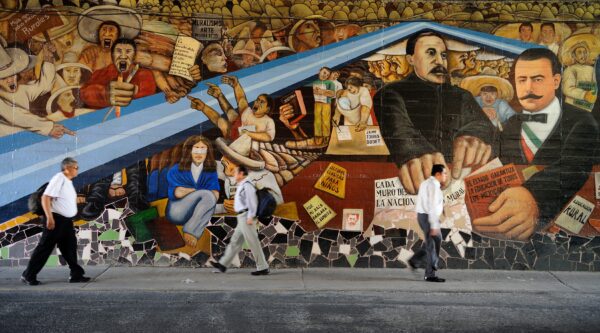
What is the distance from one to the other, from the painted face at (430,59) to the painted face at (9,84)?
6257 millimetres

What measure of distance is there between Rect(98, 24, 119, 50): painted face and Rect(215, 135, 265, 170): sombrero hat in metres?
2.28

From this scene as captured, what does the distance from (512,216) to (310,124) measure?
3.58m

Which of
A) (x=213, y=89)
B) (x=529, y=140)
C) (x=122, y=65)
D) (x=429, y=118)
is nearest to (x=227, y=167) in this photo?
(x=213, y=89)

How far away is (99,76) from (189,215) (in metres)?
2.62

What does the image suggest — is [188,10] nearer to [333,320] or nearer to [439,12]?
[439,12]

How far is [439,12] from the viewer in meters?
9.33

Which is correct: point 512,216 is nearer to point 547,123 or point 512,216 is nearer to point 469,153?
point 469,153

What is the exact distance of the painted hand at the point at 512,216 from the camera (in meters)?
9.29

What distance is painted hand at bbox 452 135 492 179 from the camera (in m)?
9.34

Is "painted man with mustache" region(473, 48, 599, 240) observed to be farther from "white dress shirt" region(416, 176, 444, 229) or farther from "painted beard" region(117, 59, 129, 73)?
"painted beard" region(117, 59, 129, 73)

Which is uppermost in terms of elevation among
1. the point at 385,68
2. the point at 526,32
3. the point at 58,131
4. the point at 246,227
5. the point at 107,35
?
the point at 526,32

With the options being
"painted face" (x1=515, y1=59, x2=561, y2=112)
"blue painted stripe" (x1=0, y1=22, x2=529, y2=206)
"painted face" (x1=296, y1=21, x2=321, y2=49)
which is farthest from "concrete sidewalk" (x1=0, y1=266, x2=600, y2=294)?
"painted face" (x1=296, y1=21, x2=321, y2=49)

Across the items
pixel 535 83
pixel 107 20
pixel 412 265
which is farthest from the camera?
pixel 535 83

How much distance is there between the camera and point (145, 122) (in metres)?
9.13
